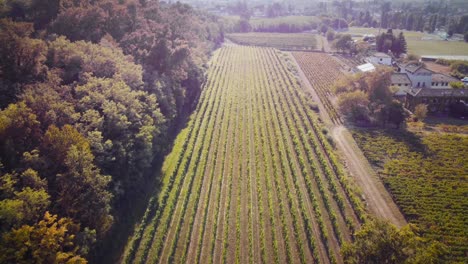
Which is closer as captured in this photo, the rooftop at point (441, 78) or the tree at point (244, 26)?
the rooftop at point (441, 78)

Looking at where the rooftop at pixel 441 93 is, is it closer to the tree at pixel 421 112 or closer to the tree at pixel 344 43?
the tree at pixel 421 112

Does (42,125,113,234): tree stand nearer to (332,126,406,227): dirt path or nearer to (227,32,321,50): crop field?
(332,126,406,227): dirt path

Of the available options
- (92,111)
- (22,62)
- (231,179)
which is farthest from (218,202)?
(22,62)

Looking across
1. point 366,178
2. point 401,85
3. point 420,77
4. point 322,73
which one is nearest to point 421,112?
point 401,85

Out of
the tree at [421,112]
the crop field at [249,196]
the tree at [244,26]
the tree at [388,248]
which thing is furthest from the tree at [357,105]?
the tree at [244,26]

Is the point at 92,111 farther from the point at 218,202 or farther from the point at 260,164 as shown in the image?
the point at 260,164

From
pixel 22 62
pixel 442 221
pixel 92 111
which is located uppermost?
pixel 22 62
